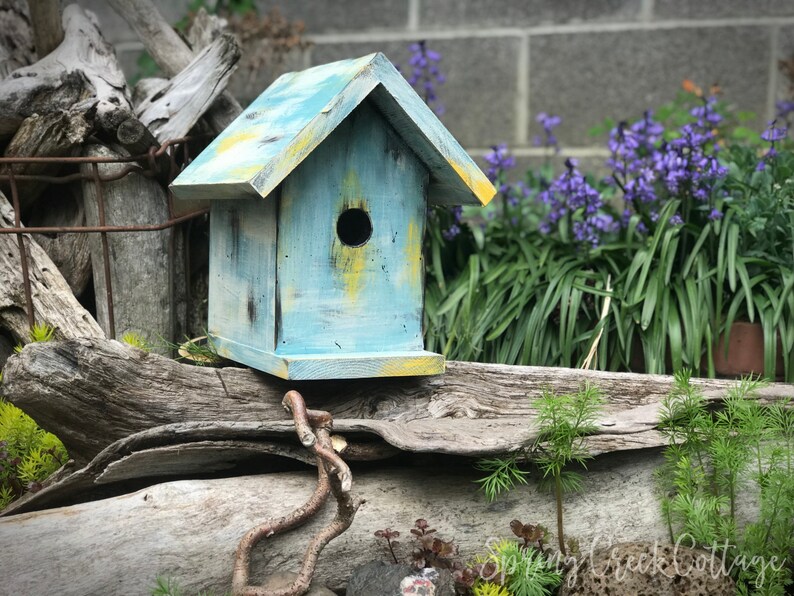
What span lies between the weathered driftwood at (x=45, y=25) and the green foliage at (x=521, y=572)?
2285mm

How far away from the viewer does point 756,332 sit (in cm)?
284

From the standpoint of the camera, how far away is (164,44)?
10.7ft

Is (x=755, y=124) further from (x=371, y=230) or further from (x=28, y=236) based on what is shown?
(x=28, y=236)

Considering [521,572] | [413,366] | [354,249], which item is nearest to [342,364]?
[413,366]

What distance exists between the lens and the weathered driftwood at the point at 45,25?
300cm

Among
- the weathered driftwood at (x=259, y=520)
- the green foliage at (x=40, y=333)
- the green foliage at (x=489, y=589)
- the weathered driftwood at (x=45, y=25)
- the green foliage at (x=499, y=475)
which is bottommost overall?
the green foliage at (x=489, y=589)

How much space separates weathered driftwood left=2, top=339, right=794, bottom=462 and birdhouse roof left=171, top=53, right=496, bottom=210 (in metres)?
0.49

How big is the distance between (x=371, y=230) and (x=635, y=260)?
3.60 feet

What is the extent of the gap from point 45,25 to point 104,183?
70 cm

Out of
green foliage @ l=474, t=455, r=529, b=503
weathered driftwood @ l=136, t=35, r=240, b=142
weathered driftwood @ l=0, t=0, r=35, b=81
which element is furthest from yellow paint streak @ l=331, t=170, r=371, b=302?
weathered driftwood @ l=0, t=0, r=35, b=81

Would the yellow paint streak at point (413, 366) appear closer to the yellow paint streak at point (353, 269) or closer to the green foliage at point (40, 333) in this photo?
the yellow paint streak at point (353, 269)

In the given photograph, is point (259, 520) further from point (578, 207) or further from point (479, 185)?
point (578, 207)

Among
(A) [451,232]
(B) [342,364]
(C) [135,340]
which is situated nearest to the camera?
(B) [342,364]

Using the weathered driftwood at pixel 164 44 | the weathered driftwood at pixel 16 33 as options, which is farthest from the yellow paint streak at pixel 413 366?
the weathered driftwood at pixel 16 33
